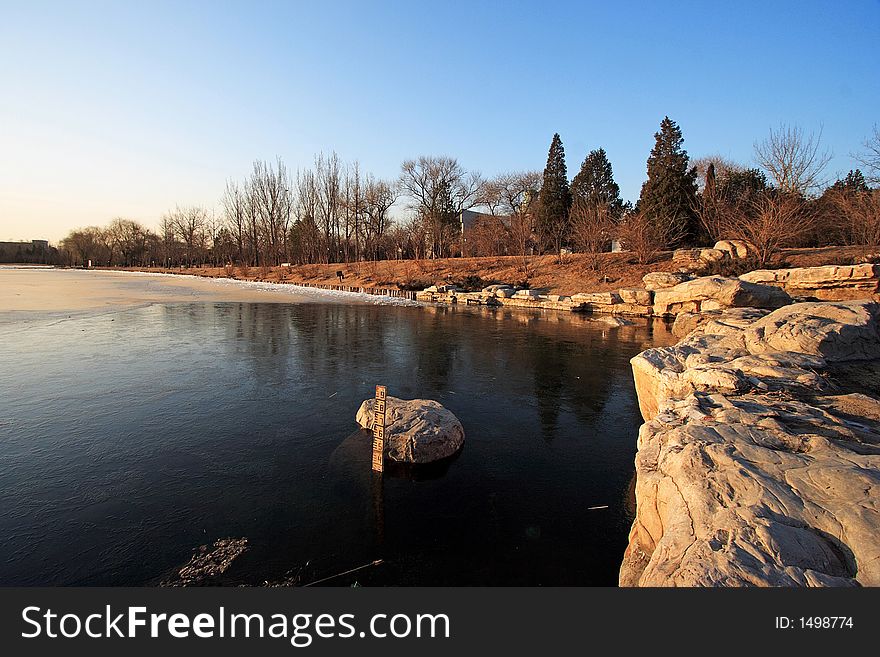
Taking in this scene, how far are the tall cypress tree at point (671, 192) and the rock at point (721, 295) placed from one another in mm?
15458

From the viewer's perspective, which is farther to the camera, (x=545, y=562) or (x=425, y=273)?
(x=425, y=273)

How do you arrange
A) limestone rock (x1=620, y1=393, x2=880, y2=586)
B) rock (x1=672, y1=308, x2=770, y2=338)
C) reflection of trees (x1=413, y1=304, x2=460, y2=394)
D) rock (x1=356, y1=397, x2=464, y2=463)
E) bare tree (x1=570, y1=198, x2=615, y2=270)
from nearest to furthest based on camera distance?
limestone rock (x1=620, y1=393, x2=880, y2=586)
rock (x1=356, y1=397, x2=464, y2=463)
reflection of trees (x1=413, y1=304, x2=460, y2=394)
rock (x1=672, y1=308, x2=770, y2=338)
bare tree (x1=570, y1=198, x2=615, y2=270)

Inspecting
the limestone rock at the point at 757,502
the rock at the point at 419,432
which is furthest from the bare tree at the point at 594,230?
the limestone rock at the point at 757,502

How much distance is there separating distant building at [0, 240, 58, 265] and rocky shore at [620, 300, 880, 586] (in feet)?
429

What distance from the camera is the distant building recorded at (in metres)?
95.4

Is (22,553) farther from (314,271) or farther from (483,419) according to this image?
(314,271)

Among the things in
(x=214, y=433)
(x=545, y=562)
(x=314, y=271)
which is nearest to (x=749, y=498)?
(x=545, y=562)

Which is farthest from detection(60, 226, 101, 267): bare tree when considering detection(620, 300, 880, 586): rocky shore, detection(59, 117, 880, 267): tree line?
detection(620, 300, 880, 586): rocky shore

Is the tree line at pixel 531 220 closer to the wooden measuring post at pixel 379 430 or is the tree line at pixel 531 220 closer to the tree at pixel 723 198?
the tree at pixel 723 198

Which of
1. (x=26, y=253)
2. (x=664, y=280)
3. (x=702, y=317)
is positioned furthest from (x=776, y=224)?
(x=26, y=253)

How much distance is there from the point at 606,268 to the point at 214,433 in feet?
101

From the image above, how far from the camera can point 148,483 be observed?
16.5 ft

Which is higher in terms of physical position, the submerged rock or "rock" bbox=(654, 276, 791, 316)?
"rock" bbox=(654, 276, 791, 316)

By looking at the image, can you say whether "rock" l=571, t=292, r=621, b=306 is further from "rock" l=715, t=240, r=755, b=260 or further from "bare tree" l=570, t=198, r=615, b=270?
"bare tree" l=570, t=198, r=615, b=270
